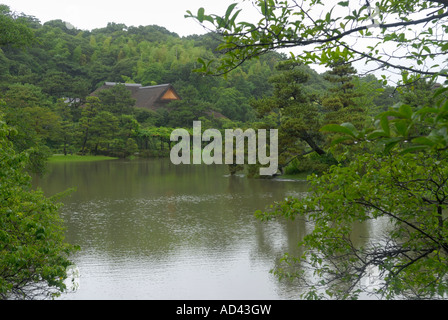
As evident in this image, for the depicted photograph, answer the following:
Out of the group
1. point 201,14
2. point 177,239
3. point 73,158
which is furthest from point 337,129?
point 73,158

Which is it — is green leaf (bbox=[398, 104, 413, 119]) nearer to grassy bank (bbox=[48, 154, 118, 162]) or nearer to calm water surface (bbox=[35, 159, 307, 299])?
calm water surface (bbox=[35, 159, 307, 299])

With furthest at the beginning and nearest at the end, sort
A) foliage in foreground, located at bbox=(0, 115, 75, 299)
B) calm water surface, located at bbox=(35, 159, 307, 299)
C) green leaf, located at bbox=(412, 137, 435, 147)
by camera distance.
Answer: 1. calm water surface, located at bbox=(35, 159, 307, 299)
2. foliage in foreground, located at bbox=(0, 115, 75, 299)
3. green leaf, located at bbox=(412, 137, 435, 147)

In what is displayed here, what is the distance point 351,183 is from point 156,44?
41.0 metres

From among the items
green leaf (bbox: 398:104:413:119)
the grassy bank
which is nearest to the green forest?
green leaf (bbox: 398:104:413:119)

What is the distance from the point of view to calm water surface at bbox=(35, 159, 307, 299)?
15.9ft

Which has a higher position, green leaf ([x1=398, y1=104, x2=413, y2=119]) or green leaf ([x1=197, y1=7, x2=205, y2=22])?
green leaf ([x1=197, y1=7, x2=205, y2=22])

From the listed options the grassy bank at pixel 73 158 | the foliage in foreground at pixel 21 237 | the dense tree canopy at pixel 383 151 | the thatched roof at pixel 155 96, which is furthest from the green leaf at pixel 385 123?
the thatched roof at pixel 155 96

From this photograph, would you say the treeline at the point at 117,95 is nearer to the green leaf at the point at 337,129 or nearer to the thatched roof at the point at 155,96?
the thatched roof at the point at 155,96

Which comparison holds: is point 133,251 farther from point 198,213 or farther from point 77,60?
point 77,60

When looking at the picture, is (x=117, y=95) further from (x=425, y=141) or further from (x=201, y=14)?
(x=425, y=141)

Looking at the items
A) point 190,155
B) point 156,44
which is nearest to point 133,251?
point 190,155

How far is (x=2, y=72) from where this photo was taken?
26859 mm

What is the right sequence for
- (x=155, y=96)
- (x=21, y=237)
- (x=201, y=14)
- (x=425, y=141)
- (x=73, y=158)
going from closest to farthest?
(x=425, y=141) → (x=201, y=14) → (x=21, y=237) → (x=73, y=158) → (x=155, y=96)

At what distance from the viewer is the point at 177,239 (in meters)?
7.01
